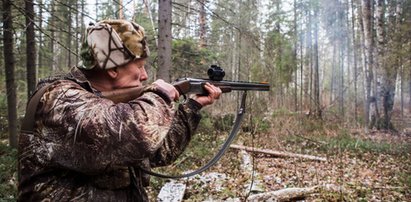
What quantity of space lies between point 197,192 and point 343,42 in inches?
1385

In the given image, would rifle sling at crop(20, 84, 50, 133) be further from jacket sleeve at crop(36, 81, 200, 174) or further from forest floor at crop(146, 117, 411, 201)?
forest floor at crop(146, 117, 411, 201)

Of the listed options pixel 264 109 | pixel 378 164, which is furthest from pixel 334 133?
pixel 378 164

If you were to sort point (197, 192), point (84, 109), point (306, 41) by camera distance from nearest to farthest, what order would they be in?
point (84, 109) → point (197, 192) → point (306, 41)

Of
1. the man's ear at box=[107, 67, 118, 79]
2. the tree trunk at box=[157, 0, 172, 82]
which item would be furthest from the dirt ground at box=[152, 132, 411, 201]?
the man's ear at box=[107, 67, 118, 79]

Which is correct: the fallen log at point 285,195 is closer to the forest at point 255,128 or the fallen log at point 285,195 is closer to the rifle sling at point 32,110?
the forest at point 255,128

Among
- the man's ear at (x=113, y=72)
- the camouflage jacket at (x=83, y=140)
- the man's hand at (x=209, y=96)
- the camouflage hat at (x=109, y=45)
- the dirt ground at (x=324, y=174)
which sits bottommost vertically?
the dirt ground at (x=324, y=174)

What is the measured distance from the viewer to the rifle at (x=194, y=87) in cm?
204

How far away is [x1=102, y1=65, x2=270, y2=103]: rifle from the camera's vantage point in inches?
80.1

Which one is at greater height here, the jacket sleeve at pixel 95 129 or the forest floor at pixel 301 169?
the jacket sleeve at pixel 95 129

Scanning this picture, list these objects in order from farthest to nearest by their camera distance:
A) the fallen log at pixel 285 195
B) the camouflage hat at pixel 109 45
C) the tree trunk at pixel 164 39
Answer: the tree trunk at pixel 164 39
the fallen log at pixel 285 195
the camouflage hat at pixel 109 45

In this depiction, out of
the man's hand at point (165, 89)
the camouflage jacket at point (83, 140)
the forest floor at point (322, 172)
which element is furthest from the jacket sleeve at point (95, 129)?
the forest floor at point (322, 172)

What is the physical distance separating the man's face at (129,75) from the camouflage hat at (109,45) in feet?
0.22

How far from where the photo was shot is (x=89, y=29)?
198 cm

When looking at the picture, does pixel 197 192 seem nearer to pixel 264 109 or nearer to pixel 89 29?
pixel 89 29
